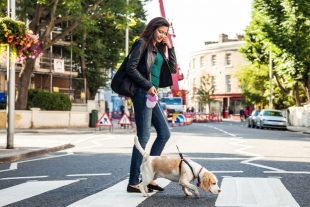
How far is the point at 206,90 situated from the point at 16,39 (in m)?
66.5

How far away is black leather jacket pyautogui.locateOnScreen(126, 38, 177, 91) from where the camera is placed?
596 cm

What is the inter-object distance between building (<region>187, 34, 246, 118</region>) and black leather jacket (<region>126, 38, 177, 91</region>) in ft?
223

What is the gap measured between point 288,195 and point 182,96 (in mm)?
50392

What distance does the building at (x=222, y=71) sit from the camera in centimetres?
7594

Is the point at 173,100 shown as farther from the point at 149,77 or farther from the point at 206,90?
the point at 149,77

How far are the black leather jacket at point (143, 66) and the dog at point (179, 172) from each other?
841mm

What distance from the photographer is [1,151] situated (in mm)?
12922

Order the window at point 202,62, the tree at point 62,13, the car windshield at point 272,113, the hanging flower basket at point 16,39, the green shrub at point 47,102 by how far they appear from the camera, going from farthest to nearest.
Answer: the window at point 202,62
the car windshield at point 272,113
the green shrub at point 47,102
the tree at point 62,13
the hanging flower basket at point 16,39

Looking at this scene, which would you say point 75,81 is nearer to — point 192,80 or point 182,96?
point 182,96

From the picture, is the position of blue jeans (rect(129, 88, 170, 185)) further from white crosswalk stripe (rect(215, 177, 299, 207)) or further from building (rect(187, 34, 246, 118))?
building (rect(187, 34, 246, 118))

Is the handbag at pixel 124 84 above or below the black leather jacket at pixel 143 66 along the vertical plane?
below

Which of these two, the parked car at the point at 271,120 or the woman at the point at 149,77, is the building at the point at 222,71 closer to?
the parked car at the point at 271,120

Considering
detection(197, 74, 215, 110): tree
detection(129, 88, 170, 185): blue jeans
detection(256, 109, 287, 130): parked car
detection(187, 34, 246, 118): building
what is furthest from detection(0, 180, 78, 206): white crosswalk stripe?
detection(197, 74, 215, 110): tree

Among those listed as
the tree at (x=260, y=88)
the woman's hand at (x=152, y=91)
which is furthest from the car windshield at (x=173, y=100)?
the woman's hand at (x=152, y=91)
